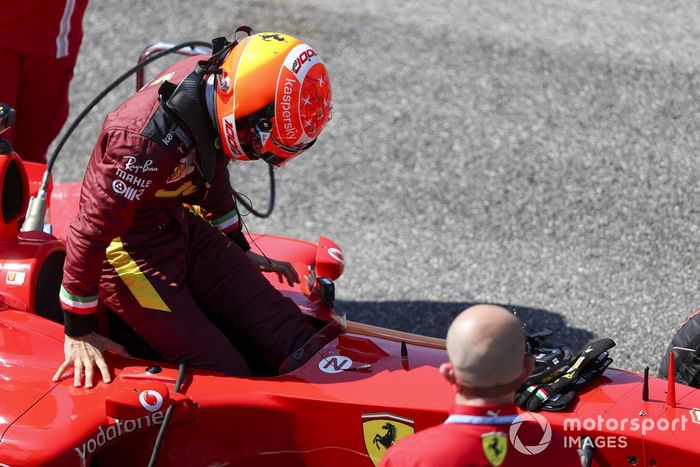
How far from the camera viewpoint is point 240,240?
4.34 m

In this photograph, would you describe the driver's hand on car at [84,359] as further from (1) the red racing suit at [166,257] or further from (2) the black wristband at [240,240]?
(2) the black wristband at [240,240]

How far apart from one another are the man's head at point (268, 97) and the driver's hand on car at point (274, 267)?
0.84 metres

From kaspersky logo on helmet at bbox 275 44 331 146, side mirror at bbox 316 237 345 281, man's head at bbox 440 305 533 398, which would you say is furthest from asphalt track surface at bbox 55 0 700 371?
man's head at bbox 440 305 533 398

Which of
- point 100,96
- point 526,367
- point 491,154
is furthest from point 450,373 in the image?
point 491,154

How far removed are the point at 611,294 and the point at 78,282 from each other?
116 inches

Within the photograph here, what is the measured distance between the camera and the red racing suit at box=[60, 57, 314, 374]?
3.39m

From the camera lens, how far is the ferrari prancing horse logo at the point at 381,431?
336cm

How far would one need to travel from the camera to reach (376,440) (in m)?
3.40

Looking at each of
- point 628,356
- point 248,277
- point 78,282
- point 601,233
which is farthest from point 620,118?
point 78,282

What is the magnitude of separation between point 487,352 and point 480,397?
0.14 m

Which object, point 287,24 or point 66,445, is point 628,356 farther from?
point 287,24

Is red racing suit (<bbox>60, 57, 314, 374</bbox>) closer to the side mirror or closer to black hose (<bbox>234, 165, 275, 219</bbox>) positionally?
black hose (<bbox>234, 165, 275, 219</bbox>)

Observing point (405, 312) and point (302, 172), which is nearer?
point (405, 312)

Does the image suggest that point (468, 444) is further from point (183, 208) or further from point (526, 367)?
point (183, 208)
